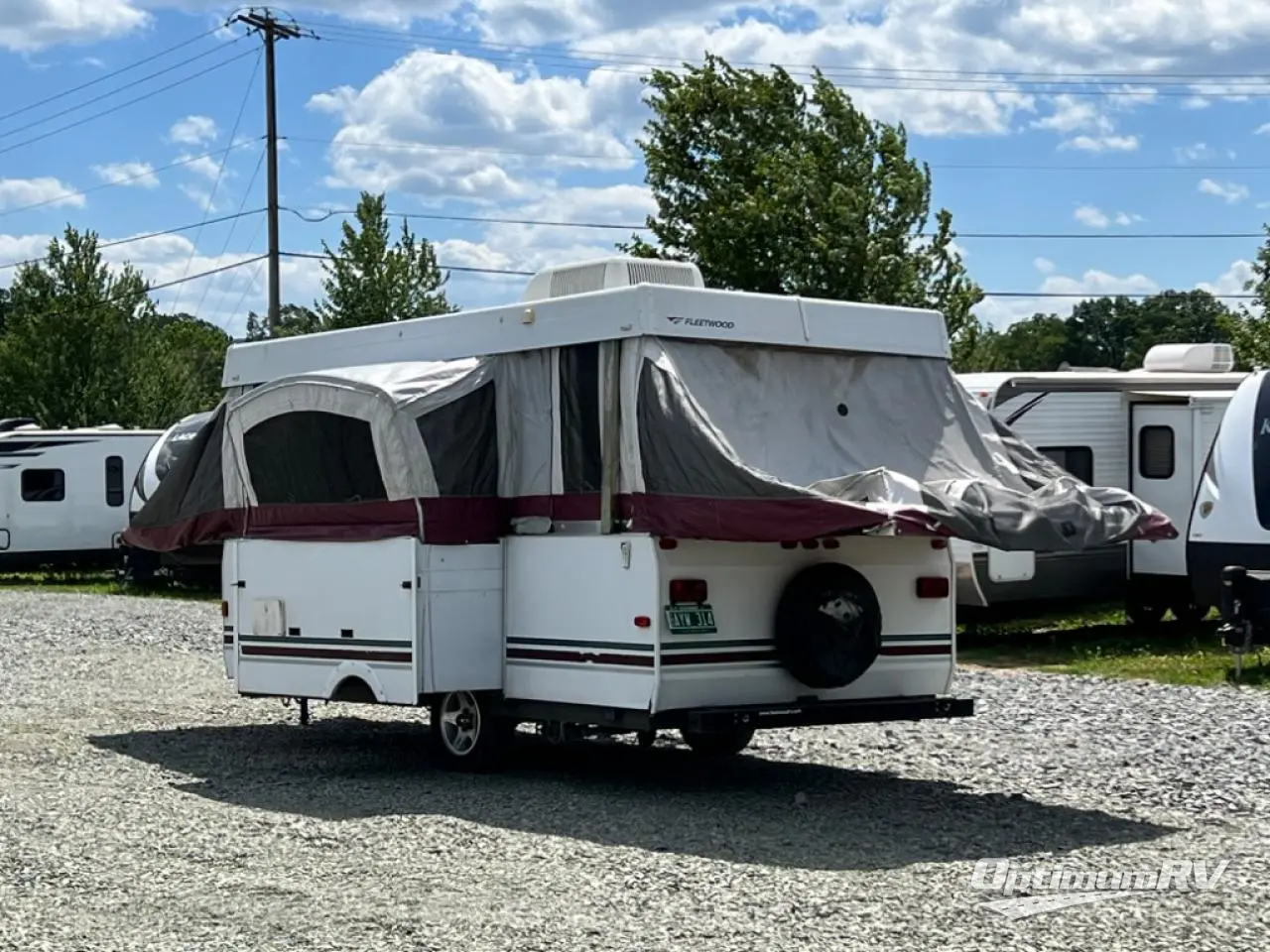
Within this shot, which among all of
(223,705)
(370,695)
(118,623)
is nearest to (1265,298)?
(118,623)

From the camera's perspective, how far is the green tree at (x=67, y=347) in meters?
40.0

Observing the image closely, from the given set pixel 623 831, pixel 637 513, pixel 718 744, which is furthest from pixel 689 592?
pixel 718 744

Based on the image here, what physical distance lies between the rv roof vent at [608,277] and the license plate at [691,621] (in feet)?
6.19

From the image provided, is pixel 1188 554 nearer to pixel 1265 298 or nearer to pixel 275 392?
pixel 275 392

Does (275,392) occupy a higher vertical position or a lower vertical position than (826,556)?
higher

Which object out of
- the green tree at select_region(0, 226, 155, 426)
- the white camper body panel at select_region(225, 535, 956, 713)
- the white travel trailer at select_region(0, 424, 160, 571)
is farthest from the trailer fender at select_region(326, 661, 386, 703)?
the green tree at select_region(0, 226, 155, 426)

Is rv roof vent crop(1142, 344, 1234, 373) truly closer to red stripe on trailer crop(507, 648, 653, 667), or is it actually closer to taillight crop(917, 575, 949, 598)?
taillight crop(917, 575, 949, 598)

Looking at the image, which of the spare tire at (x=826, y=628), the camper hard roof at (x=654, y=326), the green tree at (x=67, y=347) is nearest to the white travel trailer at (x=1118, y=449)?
the camper hard roof at (x=654, y=326)

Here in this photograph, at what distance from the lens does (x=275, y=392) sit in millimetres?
11125

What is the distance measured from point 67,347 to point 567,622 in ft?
107

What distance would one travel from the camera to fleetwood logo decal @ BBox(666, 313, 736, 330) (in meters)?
9.52

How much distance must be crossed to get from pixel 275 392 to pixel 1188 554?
8073 millimetres

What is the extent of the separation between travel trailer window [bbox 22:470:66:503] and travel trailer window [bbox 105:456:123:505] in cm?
69

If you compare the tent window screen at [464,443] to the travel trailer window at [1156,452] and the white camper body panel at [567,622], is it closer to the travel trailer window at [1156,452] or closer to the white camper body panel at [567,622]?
the white camper body panel at [567,622]
